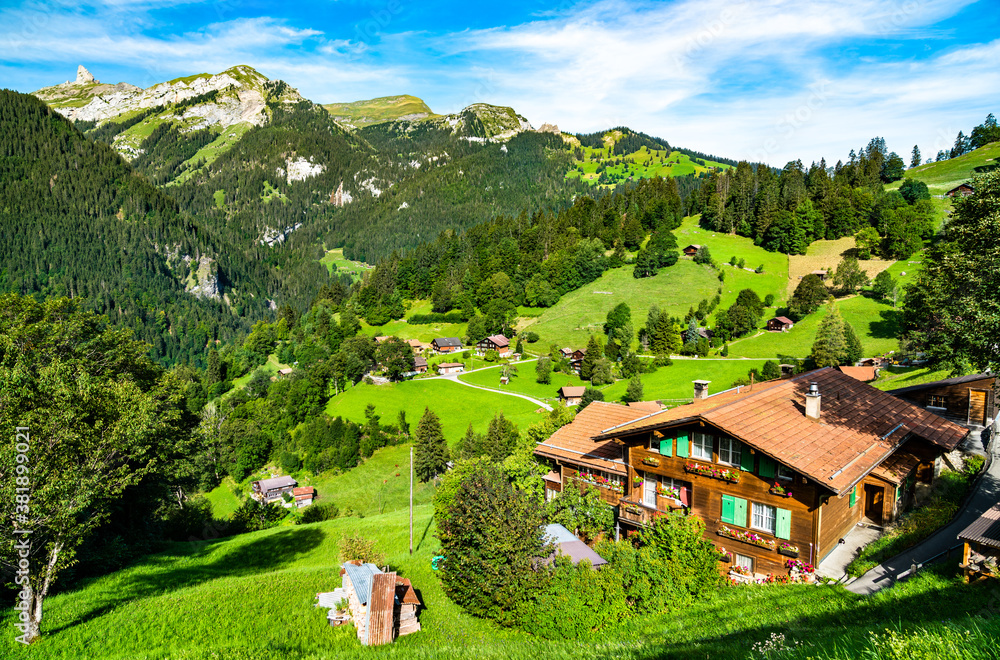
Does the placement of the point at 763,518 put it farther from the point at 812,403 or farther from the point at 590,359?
the point at 590,359

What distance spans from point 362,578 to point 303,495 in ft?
160

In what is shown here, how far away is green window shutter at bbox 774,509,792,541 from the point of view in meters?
19.3

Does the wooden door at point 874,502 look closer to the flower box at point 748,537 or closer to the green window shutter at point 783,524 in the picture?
the green window shutter at point 783,524

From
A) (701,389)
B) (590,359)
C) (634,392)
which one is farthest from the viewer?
(590,359)

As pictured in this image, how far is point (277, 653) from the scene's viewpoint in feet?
48.4

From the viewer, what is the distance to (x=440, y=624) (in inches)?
780

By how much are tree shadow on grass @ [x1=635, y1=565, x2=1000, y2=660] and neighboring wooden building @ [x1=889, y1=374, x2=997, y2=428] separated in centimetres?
2619

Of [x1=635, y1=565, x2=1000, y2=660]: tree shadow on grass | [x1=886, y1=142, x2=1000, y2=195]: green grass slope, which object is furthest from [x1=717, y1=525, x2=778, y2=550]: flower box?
[x1=886, y1=142, x2=1000, y2=195]: green grass slope

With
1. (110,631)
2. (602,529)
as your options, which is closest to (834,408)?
(602,529)

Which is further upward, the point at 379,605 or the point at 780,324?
the point at 379,605

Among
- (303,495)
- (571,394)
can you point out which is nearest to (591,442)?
(571,394)

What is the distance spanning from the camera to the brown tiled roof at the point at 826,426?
1873 centimetres

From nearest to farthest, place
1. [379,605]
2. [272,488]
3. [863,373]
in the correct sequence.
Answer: [379,605] → [863,373] → [272,488]

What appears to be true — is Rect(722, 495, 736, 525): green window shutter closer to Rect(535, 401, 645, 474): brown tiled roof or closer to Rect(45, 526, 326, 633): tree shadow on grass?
Rect(535, 401, 645, 474): brown tiled roof
